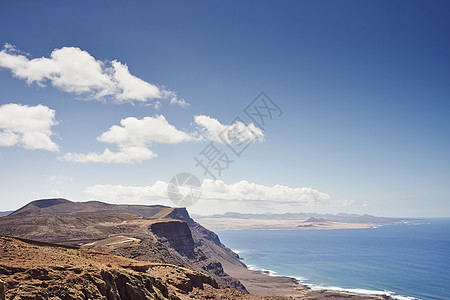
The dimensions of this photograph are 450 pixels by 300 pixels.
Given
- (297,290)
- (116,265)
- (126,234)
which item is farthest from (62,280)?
(297,290)

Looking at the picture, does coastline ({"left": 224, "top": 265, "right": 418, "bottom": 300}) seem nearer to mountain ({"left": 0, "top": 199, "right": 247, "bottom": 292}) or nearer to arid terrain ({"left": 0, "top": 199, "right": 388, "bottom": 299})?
arid terrain ({"left": 0, "top": 199, "right": 388, "bottom": 299})

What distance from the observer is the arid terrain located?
659 inches

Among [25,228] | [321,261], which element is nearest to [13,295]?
[25,228]

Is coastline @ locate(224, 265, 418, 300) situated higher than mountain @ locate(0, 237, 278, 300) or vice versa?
mountain @ locate(0, 237, 278, 300)

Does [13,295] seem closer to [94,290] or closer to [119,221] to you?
[94,290]

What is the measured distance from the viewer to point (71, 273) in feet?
59.4

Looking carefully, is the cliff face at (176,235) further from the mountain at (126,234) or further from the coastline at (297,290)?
the coastline at (297,290)

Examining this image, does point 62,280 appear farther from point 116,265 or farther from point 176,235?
point 176,235

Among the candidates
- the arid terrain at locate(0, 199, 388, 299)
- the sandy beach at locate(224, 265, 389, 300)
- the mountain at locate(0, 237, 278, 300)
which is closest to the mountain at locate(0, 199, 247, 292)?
the arid terrain at locate(0, 199, 388, 299)

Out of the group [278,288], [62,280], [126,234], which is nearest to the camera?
[62,280]

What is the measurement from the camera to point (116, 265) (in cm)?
2717

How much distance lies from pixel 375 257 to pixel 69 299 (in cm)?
18517

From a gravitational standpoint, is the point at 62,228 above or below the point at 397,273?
above

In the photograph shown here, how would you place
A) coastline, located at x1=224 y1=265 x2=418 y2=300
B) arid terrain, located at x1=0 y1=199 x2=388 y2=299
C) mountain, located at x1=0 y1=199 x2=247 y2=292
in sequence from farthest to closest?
coastline, located at x1=224 y1=265 x2=418 y2=300
mountain, located at x1=0 y1=199 x2=247 y2=292
arid terrain, located at x1=0 y1=199 x2=388 y2=299
